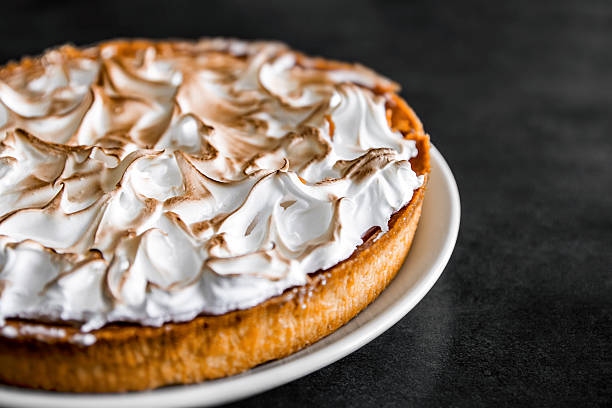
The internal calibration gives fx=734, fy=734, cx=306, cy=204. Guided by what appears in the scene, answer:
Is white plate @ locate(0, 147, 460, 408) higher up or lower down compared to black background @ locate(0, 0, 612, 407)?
higher up

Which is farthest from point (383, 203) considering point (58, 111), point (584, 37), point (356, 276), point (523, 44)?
point (584, 37)

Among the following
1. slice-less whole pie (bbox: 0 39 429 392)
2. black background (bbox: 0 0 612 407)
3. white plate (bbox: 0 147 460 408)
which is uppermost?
slice-less whole pie (bbox: 0 39 429 392)

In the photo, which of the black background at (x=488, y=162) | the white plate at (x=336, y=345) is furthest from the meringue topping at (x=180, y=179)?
the black background at (x=488, y=162)

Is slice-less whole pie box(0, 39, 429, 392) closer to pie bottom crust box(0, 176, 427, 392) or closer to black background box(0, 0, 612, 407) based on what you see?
pie bottom crust box(0, 176, 427, 392)

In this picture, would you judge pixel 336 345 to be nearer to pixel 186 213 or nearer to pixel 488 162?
pixel 186 213

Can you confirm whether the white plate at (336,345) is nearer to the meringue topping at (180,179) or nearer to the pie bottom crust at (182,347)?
the pie bottom crust at (182,347)

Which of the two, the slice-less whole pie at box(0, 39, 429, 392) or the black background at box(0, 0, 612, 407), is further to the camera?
the black background at box(0, 0, 612, 407)

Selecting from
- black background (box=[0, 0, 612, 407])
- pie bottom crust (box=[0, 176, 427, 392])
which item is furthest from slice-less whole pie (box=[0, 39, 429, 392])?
black background (box=[0, 0, 612, 407])
